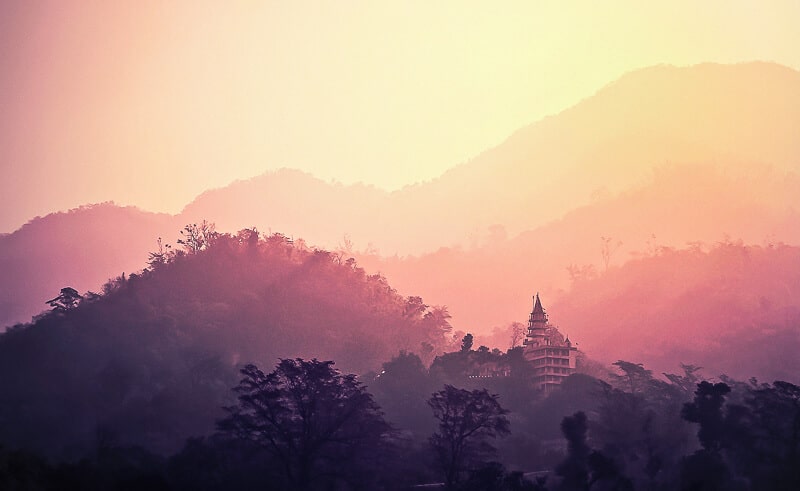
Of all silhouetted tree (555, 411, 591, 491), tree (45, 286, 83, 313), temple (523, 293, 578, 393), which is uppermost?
tree (45, 286, 83, 313)

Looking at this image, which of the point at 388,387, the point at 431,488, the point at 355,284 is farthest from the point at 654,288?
the point at 431,488

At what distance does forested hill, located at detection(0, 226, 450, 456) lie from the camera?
371ft

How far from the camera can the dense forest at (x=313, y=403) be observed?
3324 inches

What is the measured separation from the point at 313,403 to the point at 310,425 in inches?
73.4

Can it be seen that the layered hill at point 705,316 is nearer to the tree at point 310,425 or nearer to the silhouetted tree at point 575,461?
the silhouetted tree at point 575,461

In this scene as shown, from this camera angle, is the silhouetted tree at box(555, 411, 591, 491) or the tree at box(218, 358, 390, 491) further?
the tree at box(218, 358, 390, 491)

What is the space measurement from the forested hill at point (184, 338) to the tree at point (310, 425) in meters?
19.7

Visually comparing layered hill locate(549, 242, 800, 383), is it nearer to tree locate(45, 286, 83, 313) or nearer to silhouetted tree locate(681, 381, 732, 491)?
silhouetted tree locate(681, 381, 732, 491)

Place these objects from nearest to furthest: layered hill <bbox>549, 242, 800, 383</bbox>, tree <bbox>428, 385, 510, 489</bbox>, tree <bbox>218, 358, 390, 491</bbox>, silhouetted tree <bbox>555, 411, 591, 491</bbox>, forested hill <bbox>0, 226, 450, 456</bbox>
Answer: silhouetted tree <bbox>555, 411, 591, 491</bbox> < tree <bbox>218, 358, 390, 491</bbox> < tree <bbox>428, 385, 510, 489</bbox> < forested hill <bbox>0, 226, 450, 456</bbox> < layered hill <bbox>549, 242, 800, 383</bbox>

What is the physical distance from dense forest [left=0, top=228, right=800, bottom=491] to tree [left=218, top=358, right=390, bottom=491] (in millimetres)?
188

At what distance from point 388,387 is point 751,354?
61.9 meters

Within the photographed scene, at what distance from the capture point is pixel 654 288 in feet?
613

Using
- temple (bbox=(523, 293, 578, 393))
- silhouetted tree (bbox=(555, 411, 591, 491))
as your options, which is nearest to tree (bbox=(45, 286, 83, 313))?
temple (bbox=(523, 293, 578, 393))

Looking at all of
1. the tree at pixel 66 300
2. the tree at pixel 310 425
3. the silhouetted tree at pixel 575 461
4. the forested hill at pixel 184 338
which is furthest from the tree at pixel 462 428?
the tree at pixel 66 300
